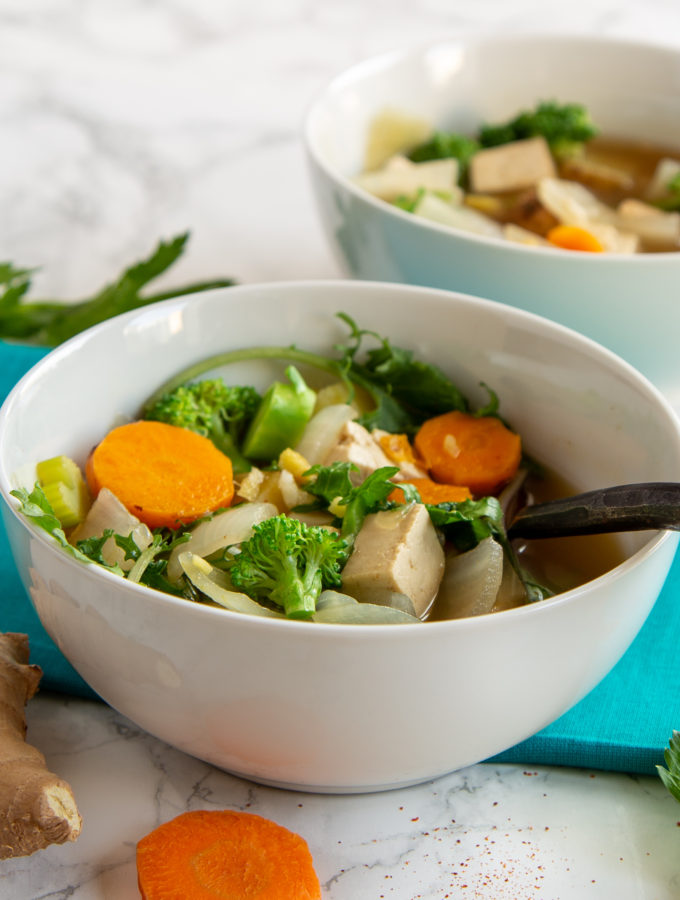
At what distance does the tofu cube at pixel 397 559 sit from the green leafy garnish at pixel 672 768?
1.23 feet

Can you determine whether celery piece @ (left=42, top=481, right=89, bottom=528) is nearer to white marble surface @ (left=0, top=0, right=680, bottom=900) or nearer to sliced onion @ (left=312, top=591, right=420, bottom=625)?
white marble surface @ (left=0, top=0, right=680, bottom=900)

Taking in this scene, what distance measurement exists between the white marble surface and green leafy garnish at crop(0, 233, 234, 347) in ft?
1.18

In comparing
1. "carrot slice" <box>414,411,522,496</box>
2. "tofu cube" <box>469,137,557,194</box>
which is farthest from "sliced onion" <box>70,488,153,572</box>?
"tofu cube" <box>469,137,557,194</box>

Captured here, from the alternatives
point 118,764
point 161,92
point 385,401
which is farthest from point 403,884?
point 161,92

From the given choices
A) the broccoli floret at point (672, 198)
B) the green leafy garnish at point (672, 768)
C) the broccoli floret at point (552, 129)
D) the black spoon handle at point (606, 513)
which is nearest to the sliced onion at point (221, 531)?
the black spoon handle at point (606, 513)

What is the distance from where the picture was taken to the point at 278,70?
4.10 m

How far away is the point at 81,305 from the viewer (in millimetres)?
2400

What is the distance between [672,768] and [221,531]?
27.4 inches

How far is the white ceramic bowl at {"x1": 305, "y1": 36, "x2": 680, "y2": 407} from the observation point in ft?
6.47

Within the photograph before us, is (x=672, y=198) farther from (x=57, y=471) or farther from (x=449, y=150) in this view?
(x=57, y=471)

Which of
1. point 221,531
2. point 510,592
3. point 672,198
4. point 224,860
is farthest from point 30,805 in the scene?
point 672,198

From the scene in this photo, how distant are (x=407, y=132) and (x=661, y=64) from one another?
2.31 ft

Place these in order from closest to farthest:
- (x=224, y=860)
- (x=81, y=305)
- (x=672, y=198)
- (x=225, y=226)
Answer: (x=224, y=860) → (x=81, y=305) → (x=672, y=198) → (x=225, y=226)

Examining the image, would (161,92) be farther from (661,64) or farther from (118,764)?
(118,764)
